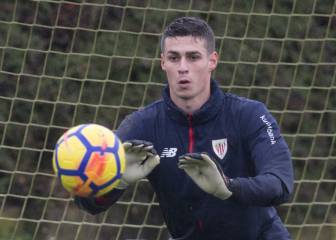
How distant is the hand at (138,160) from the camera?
4.80 metres

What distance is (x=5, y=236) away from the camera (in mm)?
7184

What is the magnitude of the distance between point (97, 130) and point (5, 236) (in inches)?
108

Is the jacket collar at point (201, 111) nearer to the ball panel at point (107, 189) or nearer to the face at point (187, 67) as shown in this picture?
the face at point (187, 67)

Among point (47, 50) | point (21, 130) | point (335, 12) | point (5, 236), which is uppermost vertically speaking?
point (335, 12)

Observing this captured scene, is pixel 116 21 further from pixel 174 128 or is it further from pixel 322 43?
pixel 174 128

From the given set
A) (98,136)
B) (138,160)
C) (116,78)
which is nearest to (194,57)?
(138,160)

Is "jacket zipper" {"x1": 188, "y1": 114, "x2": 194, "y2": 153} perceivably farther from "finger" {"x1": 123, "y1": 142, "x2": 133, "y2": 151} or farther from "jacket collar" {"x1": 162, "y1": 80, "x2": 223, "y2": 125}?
"finger" {"x1": 123, "y1": 142, "x2": 133, "y2": 151}

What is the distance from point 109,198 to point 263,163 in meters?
0.67

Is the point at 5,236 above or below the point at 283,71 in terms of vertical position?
below

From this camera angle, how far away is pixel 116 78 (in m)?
7.31

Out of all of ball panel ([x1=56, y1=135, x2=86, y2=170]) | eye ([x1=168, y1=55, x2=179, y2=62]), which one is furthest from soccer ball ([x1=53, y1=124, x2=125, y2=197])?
eye ([x1=168, y1=55, x2=179, y2=62])

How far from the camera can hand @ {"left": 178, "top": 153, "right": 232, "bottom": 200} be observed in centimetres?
464

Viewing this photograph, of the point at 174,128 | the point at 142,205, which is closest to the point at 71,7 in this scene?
the point at 142,205

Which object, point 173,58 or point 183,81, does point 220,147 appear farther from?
point 173,58
